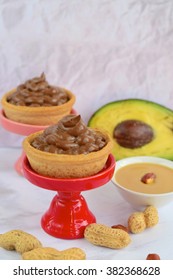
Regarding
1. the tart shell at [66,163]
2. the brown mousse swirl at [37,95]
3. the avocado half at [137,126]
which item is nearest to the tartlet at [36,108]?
the brown mousse swirl at [37,95]

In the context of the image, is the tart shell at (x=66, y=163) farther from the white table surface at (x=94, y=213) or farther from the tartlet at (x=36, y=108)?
the tartlet at (x=36, y=108)

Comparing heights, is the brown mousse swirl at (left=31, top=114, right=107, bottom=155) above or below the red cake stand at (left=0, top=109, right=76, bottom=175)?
above

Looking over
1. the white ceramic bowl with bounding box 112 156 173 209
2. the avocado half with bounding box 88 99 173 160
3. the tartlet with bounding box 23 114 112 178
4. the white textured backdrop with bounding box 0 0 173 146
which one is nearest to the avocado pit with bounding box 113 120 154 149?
the avocado half with bounding box 88 99 173 160

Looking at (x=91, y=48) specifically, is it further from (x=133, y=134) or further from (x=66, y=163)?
(x=66, y=163)

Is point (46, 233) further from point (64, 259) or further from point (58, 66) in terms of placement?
point (58, 66)

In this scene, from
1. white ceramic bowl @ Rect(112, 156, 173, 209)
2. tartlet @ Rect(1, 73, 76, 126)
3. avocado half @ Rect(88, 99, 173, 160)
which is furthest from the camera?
avocado half @ Rect(88, 99, 173, 160)

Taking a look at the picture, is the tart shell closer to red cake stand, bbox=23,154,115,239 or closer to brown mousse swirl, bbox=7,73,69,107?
red cake stand, bbox=23,154,115,239

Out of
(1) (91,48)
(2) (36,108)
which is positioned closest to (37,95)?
(2) (36,108)

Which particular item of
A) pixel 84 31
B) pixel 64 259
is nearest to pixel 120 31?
pixel 84 31
